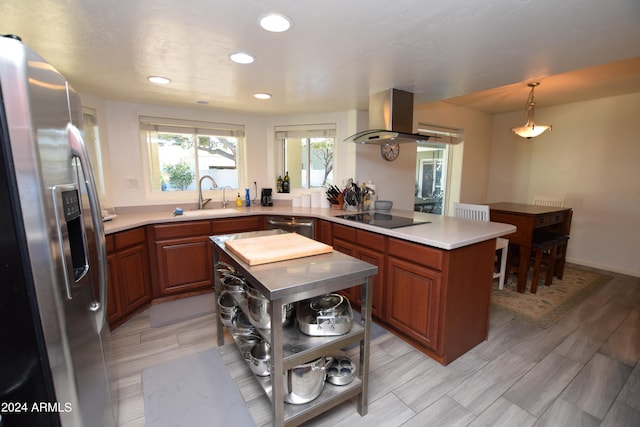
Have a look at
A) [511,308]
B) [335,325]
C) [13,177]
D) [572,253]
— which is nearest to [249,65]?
[13,177]

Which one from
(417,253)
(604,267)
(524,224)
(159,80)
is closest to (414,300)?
(417,253)

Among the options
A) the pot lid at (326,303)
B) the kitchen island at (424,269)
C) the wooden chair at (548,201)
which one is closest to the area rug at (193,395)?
the pot lid at (326,303)

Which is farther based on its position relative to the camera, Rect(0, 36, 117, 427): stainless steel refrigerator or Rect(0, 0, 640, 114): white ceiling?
Rect(0, 0, 640, 114): white ceiling

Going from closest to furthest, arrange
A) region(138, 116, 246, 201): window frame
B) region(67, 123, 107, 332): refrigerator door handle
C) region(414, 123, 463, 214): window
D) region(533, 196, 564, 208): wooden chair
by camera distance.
→ 1. region(67, 123, 107, 332): refrigerator door handle
2. region(138, 116, 246, 201): window frame
3. region(533, 196, 564, 208): wooden chair
4. region(414, 123, 463, 214): window

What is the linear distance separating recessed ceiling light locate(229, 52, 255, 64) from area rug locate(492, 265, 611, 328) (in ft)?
10.4

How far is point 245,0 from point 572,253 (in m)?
5.33

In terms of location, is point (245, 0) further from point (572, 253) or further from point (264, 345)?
point (572, 253)

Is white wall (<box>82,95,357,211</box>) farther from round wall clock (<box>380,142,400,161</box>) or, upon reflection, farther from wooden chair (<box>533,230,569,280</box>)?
wooden chair (<box>533,230,569,280</box>)

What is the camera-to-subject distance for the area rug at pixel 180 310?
8.29 ft

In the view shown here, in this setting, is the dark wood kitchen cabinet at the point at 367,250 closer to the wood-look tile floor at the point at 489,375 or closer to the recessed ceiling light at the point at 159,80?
the wood-look tile floor at the point at 489,375

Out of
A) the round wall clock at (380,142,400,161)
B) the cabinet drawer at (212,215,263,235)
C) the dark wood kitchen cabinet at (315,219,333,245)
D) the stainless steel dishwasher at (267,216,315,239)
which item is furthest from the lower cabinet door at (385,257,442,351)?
the round wall clock at (380,142,400,161)

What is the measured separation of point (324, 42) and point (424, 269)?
5.30 ft

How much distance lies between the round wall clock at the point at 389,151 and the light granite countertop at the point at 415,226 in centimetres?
100

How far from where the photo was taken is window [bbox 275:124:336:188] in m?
3.82
